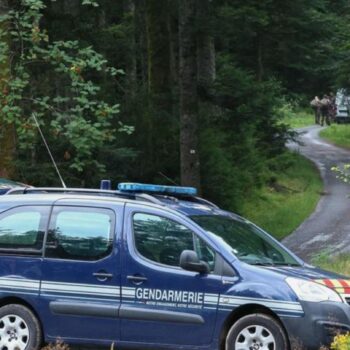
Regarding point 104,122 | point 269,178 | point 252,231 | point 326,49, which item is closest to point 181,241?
point 252,231

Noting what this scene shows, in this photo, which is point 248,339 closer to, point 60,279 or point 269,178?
point 60,279

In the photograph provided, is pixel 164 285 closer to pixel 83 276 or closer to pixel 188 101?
pixel 83 276

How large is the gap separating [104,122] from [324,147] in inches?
979

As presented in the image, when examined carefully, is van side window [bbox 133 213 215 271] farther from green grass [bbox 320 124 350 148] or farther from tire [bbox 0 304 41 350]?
green grass [bbox 320 124 350 148]

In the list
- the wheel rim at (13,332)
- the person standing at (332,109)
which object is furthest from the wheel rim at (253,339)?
the person standing at (332,109)

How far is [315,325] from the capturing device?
23.0 feet

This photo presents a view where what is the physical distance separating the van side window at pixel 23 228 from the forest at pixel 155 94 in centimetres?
395

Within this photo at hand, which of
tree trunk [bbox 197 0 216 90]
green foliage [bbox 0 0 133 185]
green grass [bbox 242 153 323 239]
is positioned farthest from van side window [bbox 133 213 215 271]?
green grass [bbox 242 153 323 239]

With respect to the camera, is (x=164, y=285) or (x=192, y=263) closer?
(x=192, y=263)

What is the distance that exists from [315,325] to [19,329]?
3028 millimetres

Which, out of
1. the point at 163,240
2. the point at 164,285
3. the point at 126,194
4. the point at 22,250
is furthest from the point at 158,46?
the point at 164,285

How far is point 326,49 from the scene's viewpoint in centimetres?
3086

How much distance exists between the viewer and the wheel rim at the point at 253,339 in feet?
23.4

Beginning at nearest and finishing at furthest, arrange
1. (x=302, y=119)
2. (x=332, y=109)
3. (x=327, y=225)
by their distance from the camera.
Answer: (x=327, y=225)
(x=332, y=109)
(x=302, y=119)
